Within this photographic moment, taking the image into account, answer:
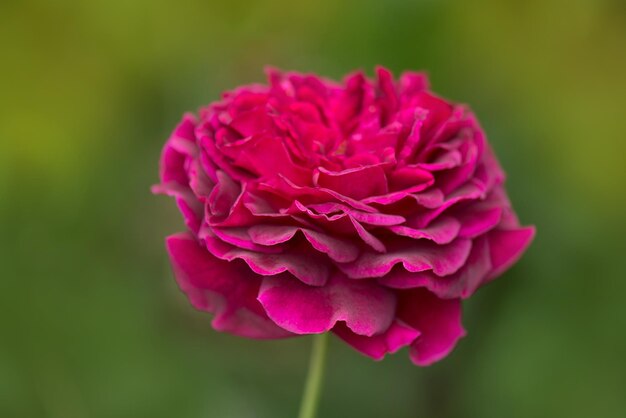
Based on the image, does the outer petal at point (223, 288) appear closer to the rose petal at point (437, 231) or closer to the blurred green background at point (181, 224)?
the rose petal at point (437, 231)

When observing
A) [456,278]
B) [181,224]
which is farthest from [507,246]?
[181,224]

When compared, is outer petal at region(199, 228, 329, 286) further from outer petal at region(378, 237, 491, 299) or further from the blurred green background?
the blurred green background

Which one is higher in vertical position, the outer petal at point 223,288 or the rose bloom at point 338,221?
the rose bloom at point 338,221

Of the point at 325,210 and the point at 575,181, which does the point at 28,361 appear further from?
the point at 575,181

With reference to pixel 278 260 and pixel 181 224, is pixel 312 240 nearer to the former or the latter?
pixel 278 260

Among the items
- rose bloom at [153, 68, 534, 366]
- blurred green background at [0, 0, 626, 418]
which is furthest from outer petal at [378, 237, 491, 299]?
blurred green background at [0, 0, 626, 418]

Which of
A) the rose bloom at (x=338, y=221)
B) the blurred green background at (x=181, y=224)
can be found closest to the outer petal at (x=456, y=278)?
the rose bloom at (x=338, y=221)

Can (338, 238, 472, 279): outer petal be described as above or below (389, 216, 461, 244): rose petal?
below

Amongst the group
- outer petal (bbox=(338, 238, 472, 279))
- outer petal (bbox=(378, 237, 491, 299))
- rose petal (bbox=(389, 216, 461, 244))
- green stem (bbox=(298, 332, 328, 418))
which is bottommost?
green stem (bbox=(298, 332, 328, 418))
